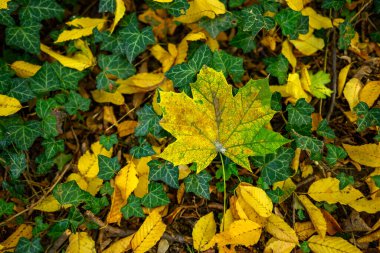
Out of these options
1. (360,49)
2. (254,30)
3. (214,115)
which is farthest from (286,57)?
(214,115)

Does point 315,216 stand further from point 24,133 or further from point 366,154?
point 24,133

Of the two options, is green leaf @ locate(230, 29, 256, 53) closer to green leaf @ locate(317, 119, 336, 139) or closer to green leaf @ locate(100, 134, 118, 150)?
green leaf @ locate(317, 119, 336, 139)

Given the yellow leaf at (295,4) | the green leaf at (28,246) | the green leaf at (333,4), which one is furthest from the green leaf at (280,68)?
the green leaf at (28,246)

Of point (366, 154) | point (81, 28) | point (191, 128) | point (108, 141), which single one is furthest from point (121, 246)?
point (366, 154)

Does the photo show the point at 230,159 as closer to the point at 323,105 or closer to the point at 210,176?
the point at 210,176

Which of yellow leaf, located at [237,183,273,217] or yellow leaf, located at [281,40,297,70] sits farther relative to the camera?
yellow leaf, located at [281,40,297,70]

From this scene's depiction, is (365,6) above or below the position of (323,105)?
above

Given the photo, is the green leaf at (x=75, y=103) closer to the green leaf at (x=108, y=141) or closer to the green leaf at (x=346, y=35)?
the green leaf at (x=108, y=141)

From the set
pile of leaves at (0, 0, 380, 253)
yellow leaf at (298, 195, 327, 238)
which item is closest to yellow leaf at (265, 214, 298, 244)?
pile of leaves at (0, 0, 380, 253)
